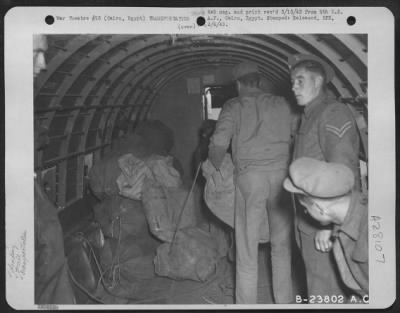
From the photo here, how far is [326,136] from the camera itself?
2.55 meters

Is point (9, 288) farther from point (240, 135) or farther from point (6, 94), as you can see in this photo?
point (240, 135)

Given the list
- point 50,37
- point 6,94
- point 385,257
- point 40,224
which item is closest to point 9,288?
point 40,224

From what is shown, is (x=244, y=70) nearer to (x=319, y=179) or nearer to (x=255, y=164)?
(x=255, y=164)

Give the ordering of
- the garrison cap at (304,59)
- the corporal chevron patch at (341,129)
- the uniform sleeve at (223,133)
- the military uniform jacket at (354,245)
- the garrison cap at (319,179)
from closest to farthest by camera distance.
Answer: the garrison cap at (319,179)
the military uniform jacket at (354,245)
the corporal chevron patch at (341,129)
the garrison cap at (304,59)
the uniform sleeve at (223,133)

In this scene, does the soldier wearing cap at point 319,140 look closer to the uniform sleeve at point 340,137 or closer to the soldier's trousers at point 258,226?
the uniform sleeve at point 340,137

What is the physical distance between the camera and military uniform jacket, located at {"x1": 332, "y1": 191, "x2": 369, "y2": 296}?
2.42 metres

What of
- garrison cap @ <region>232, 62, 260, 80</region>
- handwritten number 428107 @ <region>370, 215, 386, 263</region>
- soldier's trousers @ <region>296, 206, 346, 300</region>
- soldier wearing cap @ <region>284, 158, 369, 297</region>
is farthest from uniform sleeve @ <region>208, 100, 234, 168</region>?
handwritten number 428107 @ <region>370, 215, 386, 263</region>

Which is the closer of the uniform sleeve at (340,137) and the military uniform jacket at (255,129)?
the uniform sleeve at (340,137)

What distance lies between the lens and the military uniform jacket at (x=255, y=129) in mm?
3150

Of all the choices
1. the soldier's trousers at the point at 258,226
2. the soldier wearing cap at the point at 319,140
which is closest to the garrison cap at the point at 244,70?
the soldier wearing cap at the point at 319,140

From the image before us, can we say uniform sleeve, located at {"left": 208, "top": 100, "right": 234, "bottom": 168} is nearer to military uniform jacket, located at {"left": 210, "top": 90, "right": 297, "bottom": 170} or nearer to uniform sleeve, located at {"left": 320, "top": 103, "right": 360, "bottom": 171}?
military uniform jacket, located at {"left": 210, "top": 90, "right": 297, "bottom": 170}

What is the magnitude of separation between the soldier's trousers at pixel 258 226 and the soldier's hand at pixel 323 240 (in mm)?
476

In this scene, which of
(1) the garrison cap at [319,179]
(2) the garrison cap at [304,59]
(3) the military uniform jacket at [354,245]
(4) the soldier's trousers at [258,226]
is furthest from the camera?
(4) the soldier's trousers at [258,226]

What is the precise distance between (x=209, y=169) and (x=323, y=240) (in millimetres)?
1156
